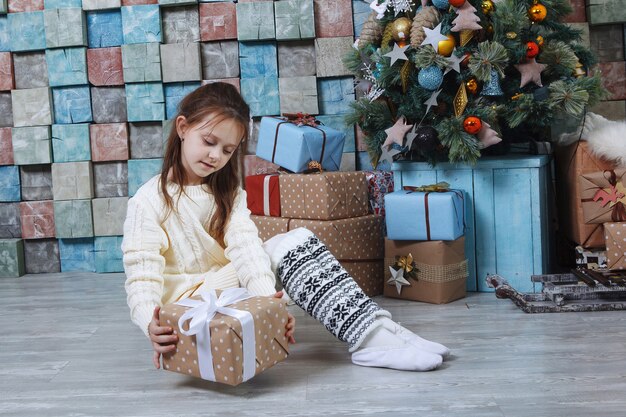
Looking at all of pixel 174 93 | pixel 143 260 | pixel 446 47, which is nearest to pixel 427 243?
pixel 446 47

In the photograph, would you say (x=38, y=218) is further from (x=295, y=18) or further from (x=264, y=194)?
(x=295, y=18)

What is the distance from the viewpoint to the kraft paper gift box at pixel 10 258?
10.8 feet

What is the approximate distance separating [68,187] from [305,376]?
200 cm

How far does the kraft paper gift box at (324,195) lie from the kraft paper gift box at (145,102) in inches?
35.1

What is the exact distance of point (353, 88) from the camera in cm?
308

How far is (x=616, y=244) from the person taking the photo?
2.42 meters

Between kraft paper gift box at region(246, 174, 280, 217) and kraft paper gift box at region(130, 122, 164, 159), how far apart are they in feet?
2.21

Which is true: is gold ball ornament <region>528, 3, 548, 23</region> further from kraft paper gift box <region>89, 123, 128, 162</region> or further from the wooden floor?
kraft paper gift box <region>89, 123, 128, 162</region>

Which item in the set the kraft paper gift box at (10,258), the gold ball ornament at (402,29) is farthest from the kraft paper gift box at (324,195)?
the kraft paper gift box at (10,258)

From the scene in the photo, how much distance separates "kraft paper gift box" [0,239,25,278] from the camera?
10.8 feet

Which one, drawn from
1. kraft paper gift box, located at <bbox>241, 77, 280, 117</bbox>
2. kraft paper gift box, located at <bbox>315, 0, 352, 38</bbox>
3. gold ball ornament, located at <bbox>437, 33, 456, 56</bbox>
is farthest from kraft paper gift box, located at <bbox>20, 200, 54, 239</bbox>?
gold ball ornament, located at <bbox>437, 33, 456, 56</bbox>

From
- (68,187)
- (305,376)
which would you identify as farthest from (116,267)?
(305,376)

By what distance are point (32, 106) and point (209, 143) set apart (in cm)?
185

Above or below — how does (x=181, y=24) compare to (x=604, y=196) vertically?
above
